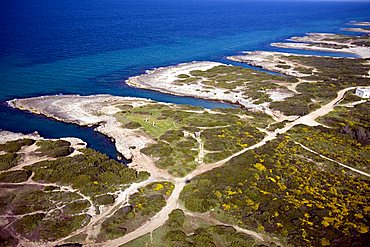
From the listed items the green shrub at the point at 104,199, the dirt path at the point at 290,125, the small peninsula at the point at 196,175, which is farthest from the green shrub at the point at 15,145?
the dirt path at the point at 290,125

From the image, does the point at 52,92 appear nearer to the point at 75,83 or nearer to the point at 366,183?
A: the point at 75,83

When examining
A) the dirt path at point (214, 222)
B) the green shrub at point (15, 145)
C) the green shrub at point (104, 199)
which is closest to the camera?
the dirt path at point (214, 222)

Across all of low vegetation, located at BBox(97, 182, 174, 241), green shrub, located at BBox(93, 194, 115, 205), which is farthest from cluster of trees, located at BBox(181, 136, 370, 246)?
green shrub, located at BBox(93, 194, 115, 205)

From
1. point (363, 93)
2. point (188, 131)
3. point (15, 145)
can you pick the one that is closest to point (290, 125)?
point (188, 131)

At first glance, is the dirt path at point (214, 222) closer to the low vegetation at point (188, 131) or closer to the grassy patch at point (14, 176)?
the low vegetation at point (188, 131)

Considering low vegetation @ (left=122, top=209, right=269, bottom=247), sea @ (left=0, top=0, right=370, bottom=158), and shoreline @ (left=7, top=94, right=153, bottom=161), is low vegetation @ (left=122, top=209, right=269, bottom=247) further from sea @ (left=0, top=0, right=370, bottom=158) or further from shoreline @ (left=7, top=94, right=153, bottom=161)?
sea @ (left=0, top=0, right=370, bottom=158)

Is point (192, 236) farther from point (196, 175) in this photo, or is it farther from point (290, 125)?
point (290, 125)

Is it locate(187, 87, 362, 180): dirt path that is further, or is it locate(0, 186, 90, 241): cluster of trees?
locate(187, 87, 362, 180): dirt path

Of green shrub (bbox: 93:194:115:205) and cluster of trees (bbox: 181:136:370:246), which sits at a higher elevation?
green shrub (bbox: 93:194:115:205)

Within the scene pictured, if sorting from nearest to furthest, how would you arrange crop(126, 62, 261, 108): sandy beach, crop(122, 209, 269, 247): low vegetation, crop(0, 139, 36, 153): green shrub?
crop(122, 209, 269, 247): low vegetation, crop(0, 139, 36, 153): green shrub, crop(126, 62, 261, 108): sandy beach

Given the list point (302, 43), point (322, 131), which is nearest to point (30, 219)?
point (322, 131)

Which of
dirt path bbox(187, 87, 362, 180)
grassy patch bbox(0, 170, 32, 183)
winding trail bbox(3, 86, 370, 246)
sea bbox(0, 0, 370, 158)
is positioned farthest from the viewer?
sea bbox(0, 0, 370, 158)

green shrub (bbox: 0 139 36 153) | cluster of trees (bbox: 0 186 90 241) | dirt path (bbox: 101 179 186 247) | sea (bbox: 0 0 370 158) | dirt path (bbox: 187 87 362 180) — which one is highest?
sea (bbox: 0 0 370 158)
